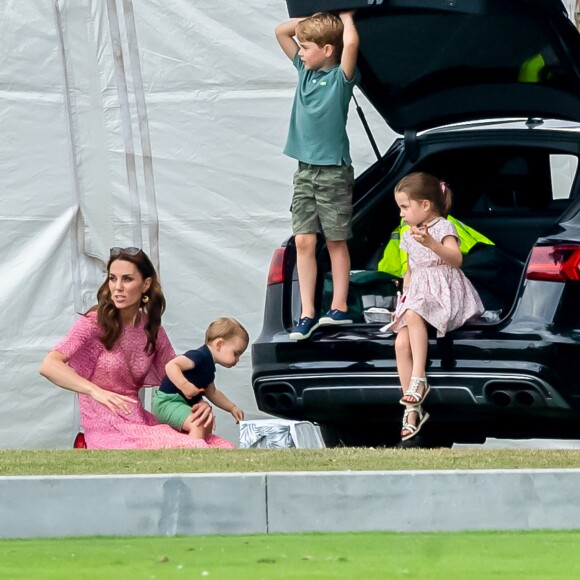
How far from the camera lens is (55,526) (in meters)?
5.27

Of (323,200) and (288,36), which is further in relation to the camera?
(288,36)

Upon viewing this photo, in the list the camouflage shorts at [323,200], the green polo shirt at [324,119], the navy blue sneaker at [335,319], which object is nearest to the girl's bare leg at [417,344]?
the navy blue sneaker at [335,319]

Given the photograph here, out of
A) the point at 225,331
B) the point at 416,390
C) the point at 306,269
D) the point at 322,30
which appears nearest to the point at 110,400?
the point at 225,331

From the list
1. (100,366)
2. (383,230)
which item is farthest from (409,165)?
(100,366)

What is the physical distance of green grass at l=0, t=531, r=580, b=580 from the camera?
14.7 feet

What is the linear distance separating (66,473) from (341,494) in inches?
38.1

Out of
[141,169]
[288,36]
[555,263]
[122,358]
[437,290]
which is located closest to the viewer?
[555,263]

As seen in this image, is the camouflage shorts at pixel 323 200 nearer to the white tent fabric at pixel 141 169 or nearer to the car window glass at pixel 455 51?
the car window glass at pixel 455 51

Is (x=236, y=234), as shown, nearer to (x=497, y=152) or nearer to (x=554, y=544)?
(x=497, y=152)

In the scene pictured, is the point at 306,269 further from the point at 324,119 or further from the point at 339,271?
the point at 324,119

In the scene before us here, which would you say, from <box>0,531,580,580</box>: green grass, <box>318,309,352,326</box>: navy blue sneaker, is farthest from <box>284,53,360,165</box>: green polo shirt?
<box>0,531,580,580</box>: green grass

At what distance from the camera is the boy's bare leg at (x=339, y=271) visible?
7.13m

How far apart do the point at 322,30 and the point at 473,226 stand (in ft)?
4.14

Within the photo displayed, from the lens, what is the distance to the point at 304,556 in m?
4.79
